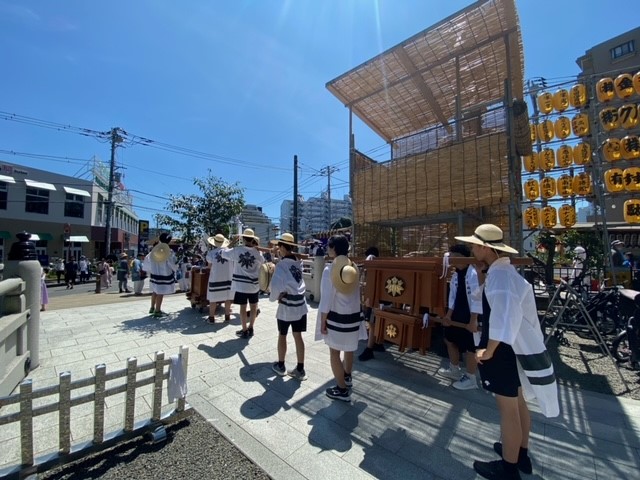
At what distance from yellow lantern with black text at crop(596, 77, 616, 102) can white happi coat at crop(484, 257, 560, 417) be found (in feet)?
40.6

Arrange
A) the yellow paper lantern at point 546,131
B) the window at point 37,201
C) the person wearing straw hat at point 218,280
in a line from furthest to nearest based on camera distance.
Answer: the window at point 37,201 → the yellow paper lantern at point 546,131 → the person wearing straw hat at point 218,280

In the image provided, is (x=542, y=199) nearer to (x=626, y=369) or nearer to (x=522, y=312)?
(x=626, y=369)

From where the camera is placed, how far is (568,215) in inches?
402

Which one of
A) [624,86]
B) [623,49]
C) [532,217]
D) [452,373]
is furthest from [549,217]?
[623,49]

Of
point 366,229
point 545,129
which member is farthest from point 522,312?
point 545,129

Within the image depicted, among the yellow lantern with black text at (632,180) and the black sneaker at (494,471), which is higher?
the yellow lantern with black text at (632,180)

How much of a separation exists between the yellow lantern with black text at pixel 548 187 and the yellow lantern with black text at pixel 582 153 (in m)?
0.86

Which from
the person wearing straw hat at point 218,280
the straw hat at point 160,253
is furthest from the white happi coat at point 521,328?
the straw hat at point 160,253

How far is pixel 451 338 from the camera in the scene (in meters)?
4.20

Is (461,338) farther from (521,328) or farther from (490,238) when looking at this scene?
(490,238)

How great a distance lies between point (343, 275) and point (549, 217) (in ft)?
34.5

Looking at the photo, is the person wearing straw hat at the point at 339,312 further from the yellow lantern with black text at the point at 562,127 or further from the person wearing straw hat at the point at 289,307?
the yellow lantern with black text at the point at 562,127

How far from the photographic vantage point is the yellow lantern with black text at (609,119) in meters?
9.71

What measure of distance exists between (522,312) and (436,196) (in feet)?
13.7
